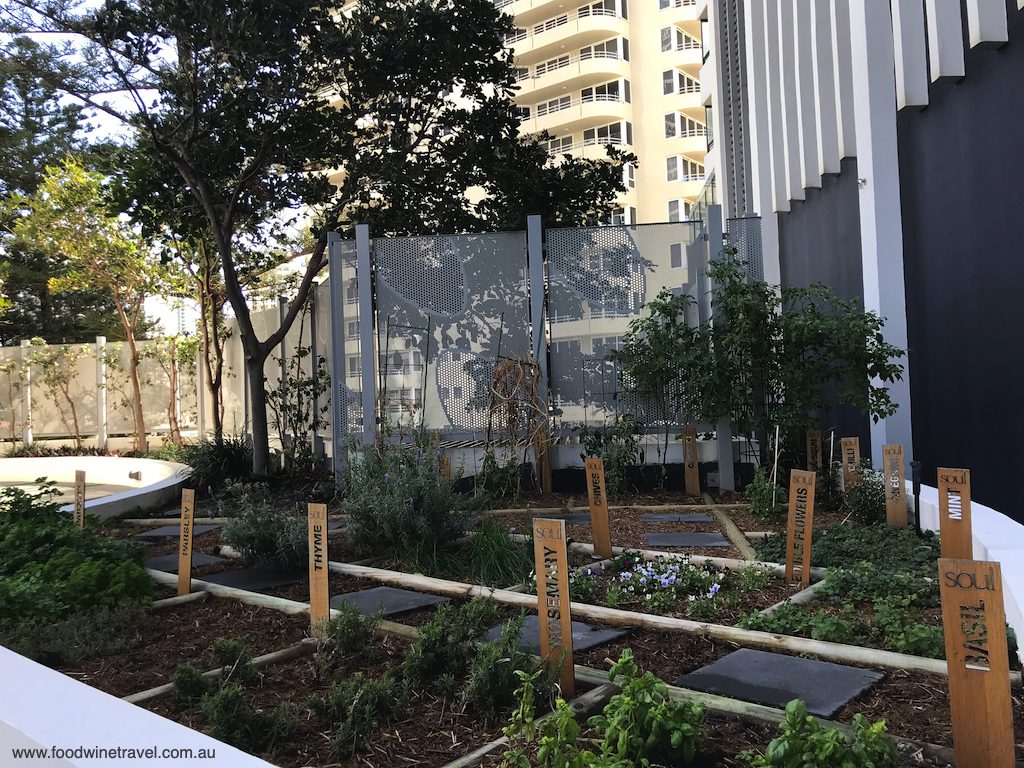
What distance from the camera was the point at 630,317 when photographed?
962 cm

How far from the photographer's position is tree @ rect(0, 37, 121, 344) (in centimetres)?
1049

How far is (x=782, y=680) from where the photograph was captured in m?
3.42

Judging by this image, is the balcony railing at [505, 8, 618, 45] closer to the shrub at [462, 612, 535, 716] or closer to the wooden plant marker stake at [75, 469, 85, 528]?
the wooden plant marker stake at [75, 469, 85, 528]

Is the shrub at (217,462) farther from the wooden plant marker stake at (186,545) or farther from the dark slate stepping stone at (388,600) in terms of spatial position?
the dark slate stepping stone at (388,600)

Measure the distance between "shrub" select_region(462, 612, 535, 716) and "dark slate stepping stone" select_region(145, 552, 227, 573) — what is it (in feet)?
12.2

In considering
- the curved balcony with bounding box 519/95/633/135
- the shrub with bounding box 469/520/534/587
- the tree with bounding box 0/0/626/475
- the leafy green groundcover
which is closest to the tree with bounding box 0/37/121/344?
the tree with bounding box 0/0/626/475

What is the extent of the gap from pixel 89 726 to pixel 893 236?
8.45 meters

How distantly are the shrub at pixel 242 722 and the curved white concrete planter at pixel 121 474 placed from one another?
689 cm

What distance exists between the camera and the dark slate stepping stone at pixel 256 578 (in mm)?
5551

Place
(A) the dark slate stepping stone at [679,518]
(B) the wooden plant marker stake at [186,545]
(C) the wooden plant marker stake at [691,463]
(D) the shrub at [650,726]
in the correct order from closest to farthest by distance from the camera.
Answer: (D) the shrub at [650,726] < (B) the wooden plant marker stake at [186,545] < (A) the dark slate stepping stone at [679,518] < (C) the wooden plant marker stake at [691,463]

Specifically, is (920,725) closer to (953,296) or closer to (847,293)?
(953,296)

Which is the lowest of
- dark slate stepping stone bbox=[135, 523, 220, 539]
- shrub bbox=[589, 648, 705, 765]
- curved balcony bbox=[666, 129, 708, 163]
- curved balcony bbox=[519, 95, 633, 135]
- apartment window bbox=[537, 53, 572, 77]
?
dark slate stepping stone bbox=[135, 523, 220, 539]

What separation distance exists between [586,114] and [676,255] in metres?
36.4

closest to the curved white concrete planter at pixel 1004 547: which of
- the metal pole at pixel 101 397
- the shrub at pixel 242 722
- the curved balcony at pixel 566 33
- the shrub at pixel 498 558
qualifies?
the shrub at pixel 498 558
